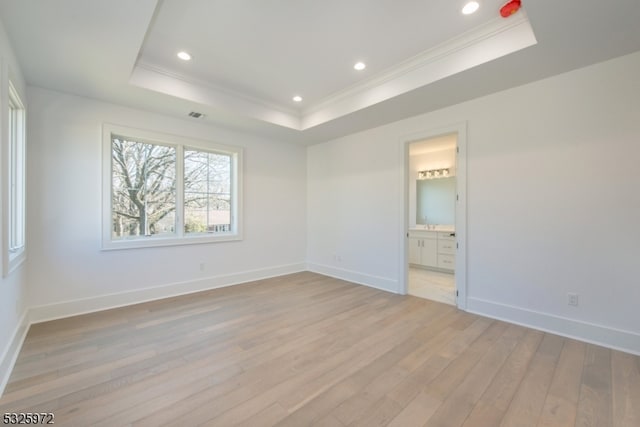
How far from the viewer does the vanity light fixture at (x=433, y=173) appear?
5.95 meters

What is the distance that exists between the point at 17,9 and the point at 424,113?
4.01 m

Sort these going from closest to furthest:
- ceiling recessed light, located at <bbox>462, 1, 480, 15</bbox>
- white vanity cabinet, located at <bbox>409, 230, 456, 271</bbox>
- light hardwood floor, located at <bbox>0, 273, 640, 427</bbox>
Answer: light hardwood floor, located at <bbox>0, 273, 640, 427</bbox>, ceiling recessed light, located at <bbox>462, 1, 480, 15</bbox>, white vanity cabinet, located at <bbox>409, 230, 456, 271</bbox>

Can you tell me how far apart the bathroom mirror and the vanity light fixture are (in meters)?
0.09

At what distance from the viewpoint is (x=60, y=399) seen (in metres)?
1.77

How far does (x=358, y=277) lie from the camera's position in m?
4.65

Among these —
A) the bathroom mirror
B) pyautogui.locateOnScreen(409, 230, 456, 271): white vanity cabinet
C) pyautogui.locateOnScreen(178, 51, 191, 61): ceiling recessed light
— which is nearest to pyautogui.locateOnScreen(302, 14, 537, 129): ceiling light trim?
pyautogui.locateOnScreen(178, 51, 191, 61): ceiling recessed light

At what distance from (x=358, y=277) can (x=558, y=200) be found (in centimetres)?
288

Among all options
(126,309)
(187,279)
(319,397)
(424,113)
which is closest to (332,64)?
(424,113)

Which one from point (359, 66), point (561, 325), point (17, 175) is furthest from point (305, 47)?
point (561, 325)

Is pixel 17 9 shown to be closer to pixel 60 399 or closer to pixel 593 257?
pixel 60 399

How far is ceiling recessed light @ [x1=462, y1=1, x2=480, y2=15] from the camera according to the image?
2129mm

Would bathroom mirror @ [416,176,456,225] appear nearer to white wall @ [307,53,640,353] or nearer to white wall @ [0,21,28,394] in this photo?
white wall @ [307,53,640,353]

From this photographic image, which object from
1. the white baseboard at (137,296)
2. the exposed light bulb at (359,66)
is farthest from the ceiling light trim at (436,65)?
the white baseboard at (137,296)

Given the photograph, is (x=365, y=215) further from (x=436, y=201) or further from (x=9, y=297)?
(x=9, y=297)
